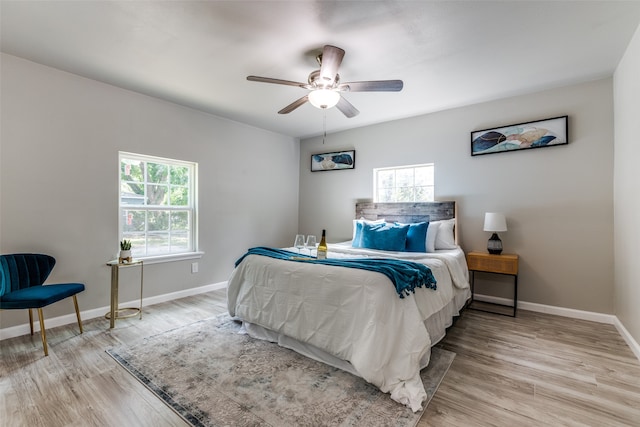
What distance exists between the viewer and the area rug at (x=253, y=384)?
5.60 feet

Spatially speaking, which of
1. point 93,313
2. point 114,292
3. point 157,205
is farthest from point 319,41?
point 93,313

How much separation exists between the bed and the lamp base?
0.50m

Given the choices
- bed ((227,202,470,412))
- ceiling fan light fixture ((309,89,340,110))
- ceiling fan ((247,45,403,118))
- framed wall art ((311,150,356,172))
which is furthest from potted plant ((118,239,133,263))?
framed wall art ((311,150,356,172))

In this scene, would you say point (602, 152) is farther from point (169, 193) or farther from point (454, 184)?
point (169, 193)

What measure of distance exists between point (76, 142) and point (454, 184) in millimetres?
4672

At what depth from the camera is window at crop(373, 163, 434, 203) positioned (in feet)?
14.3

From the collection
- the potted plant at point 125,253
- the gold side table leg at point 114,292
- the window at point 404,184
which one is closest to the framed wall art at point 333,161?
the window at point 404,184

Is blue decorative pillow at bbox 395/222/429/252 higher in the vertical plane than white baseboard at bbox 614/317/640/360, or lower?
higher

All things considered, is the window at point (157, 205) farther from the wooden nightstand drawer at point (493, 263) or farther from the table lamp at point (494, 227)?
the table lamp at point (494, 227)

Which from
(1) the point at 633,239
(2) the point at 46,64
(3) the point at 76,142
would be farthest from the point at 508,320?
(2) the point at 46,64

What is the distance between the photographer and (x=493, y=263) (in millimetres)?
3475

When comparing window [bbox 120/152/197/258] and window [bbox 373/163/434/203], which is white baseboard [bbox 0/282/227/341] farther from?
window [bbox 373/163/434/203]

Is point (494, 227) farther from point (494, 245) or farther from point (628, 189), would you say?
point (628, 189)

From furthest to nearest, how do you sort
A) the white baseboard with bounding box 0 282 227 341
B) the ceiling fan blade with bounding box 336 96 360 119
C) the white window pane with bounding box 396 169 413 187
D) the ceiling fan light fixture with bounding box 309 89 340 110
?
the white window pane with bounding box 396 169 413 187 → the ceiling fan blade with bounding box 336 96 360 119 → the white baseboard with bounding box 0 282 227 341 → the ceiling fan light fixture with bounding box 309 89 340 110
